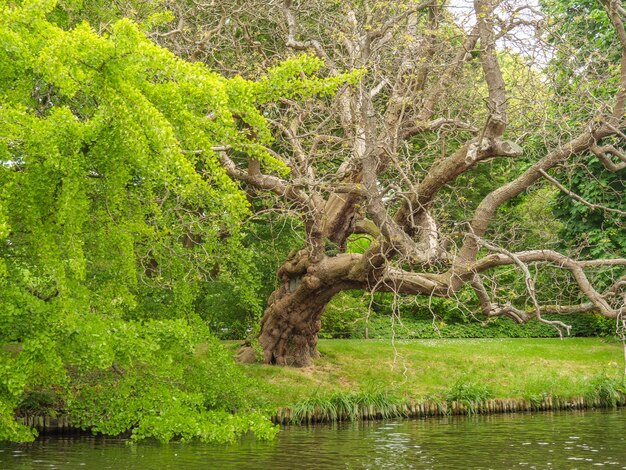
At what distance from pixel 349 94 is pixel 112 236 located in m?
6.69

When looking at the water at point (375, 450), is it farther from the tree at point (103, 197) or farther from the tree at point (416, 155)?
the tree at point (416, 155)

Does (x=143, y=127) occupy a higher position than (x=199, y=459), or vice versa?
(x=143, y=127)

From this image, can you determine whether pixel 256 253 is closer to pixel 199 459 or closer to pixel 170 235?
pixel 170 235

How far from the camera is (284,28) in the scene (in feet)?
69.4

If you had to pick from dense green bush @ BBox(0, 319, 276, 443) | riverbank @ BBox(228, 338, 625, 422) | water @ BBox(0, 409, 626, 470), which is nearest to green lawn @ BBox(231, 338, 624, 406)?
riverbank @ BBox(228, 338, 625, 422)

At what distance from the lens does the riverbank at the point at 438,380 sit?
65.9 feet

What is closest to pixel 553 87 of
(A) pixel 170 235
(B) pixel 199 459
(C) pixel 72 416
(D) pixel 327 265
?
(D) pixel 327 265

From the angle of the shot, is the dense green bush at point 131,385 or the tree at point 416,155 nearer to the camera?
the dense green bush at point 131,385

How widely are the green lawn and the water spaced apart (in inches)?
106

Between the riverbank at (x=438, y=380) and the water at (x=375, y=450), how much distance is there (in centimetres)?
147

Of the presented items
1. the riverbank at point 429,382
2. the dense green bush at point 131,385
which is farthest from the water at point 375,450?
the riverbank at point 429,382

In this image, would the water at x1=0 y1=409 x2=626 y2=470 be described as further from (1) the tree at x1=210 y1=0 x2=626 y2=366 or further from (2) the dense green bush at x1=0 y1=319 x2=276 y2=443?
(1) the tree at x1=210 y1=0 x2=626 y2=366

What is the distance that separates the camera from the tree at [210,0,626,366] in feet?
55.6

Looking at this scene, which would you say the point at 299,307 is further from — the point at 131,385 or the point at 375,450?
the point at 375,450
